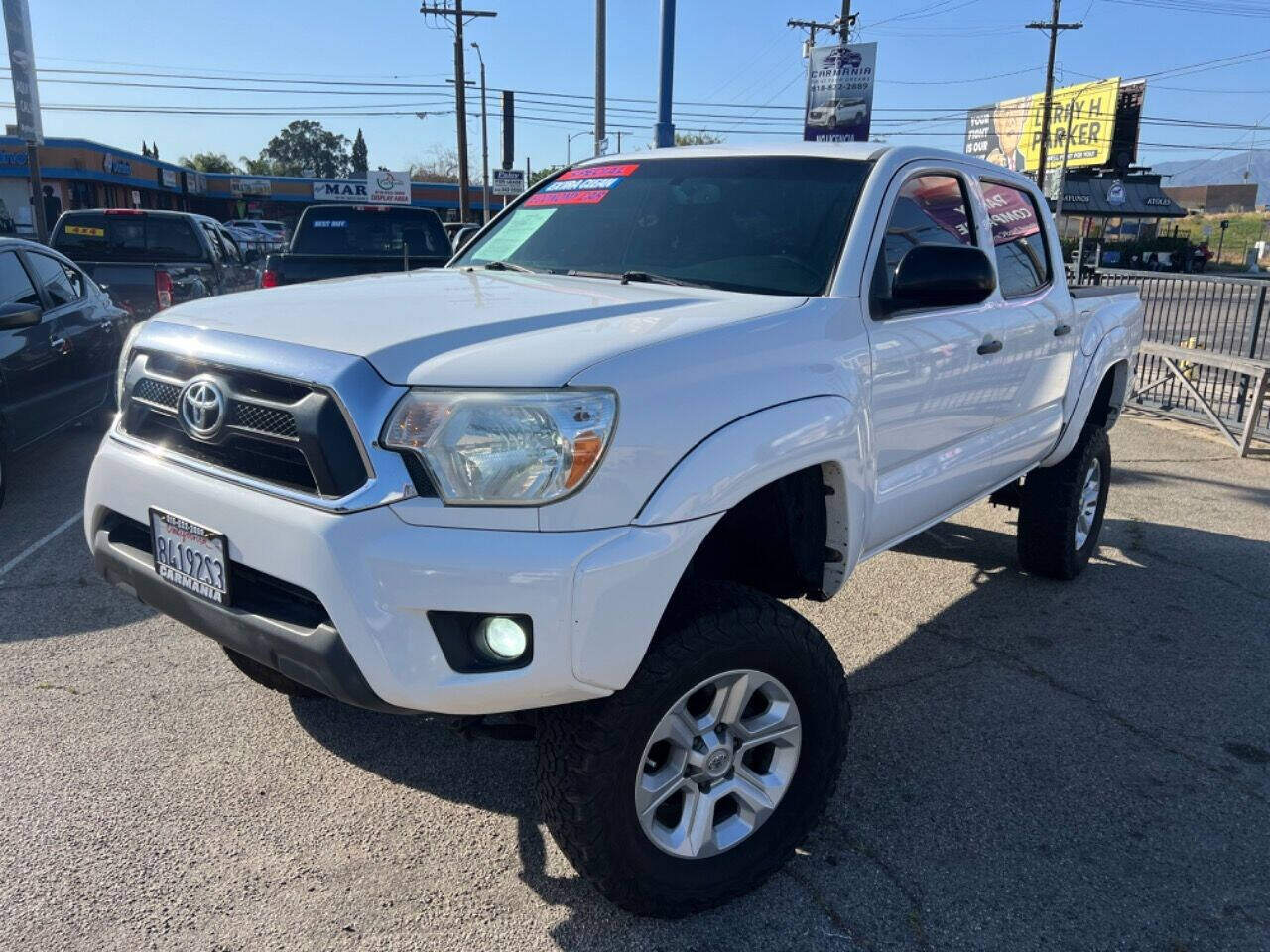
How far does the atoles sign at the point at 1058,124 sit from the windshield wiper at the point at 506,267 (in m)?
54.0

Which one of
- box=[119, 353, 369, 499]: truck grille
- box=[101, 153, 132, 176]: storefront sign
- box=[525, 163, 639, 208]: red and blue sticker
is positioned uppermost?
box=[101, 153, 132, 176]: storefront sign

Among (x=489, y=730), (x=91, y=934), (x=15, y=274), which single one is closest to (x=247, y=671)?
(x=91, y=934)

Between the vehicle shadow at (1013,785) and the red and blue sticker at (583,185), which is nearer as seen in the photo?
the vehicle shadow at (1013,785)

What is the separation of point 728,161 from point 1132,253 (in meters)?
56.9

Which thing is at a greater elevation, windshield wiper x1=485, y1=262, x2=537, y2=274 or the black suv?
windshield wiper x1=485, y1=262, x2=537, y2=274

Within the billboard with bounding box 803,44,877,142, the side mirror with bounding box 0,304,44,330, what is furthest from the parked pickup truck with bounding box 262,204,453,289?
the billboard with bounding box 803,44,877,142

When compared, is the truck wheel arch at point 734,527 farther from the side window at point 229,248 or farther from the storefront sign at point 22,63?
the storefront sign at point 22,63

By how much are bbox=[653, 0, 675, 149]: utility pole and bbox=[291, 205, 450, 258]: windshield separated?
2846mm

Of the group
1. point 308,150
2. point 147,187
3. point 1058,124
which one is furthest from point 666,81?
point 308,150

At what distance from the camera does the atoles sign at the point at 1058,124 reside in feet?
174

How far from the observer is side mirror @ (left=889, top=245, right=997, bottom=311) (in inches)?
118

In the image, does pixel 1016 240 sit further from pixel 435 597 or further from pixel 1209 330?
pixel 1209 330

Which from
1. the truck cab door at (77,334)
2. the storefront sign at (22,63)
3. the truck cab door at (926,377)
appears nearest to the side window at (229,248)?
the storefront sign at (22,63)

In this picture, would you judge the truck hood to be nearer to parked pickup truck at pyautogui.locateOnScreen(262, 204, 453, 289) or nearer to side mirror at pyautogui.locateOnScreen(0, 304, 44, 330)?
side mirror at pyautogui.locateOnScreen(0, 304, 44, 330)
